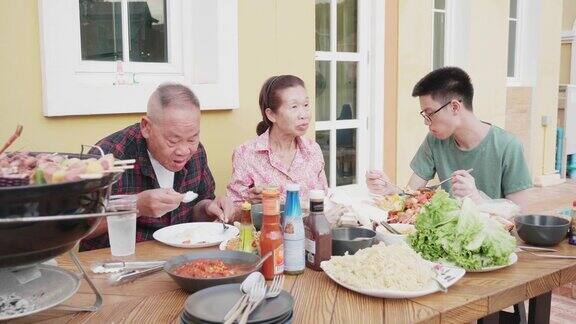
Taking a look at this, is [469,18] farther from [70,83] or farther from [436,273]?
[436,273]

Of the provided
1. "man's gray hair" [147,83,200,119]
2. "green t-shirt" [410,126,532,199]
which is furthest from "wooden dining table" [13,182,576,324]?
"green t-shirt" [410,126,532,199]

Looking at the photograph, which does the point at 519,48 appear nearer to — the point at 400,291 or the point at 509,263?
the point at 509,263

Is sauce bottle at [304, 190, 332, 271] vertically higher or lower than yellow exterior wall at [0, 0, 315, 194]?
lower

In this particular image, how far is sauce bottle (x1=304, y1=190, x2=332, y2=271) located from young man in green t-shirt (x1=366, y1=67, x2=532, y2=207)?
122 cm

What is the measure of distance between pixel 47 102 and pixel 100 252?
1.33m

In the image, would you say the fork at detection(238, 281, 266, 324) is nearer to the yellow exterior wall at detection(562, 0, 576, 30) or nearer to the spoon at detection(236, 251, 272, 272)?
the spoon at detection(236, 251, 272, 272)

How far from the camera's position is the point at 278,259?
176 cm

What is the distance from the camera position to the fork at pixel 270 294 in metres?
1.33

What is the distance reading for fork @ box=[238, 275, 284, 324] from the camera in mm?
1328

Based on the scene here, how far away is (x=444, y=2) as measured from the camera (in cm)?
654

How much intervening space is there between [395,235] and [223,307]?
85 centimetres

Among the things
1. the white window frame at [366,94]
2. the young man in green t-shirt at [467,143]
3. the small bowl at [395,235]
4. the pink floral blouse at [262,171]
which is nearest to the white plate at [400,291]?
the small bowl at [395,235]

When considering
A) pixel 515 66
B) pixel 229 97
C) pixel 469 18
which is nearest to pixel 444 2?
pixel 469 18

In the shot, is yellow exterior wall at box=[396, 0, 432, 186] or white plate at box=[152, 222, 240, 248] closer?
white plate at box=[152, 222, 240, 248]
